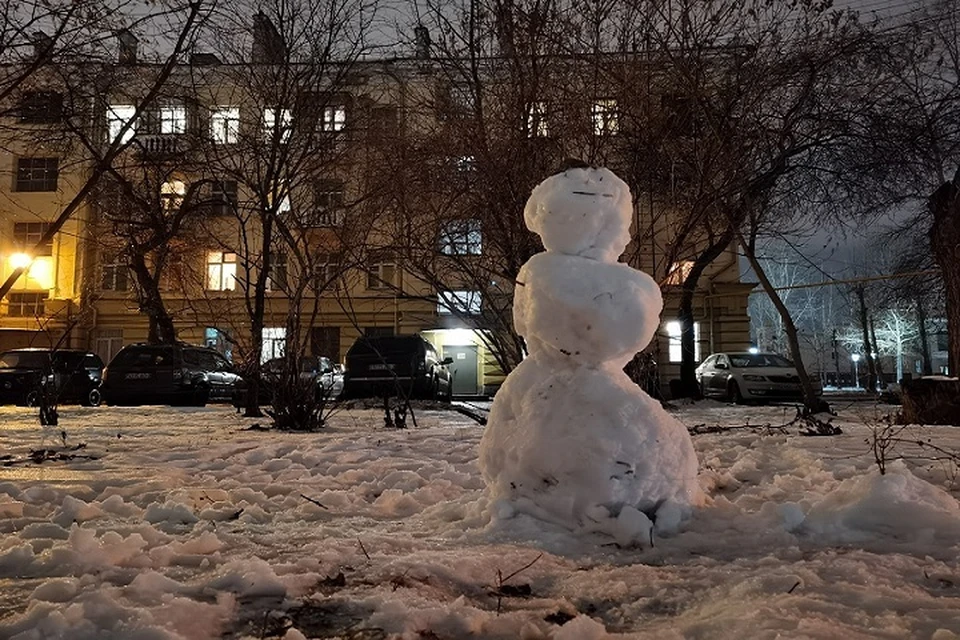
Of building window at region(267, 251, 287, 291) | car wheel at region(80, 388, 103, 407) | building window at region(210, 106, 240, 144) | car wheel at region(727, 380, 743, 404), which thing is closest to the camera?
building window at region(267, 251, 287, 291)

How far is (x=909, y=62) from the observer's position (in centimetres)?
1169

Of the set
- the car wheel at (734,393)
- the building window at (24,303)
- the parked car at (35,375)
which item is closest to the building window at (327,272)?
the parked car at (35,375)

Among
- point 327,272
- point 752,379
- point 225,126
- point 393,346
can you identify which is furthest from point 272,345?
point 752,379

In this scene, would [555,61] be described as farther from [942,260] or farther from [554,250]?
[942,260]

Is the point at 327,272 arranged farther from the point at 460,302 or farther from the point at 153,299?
the point at 153,299

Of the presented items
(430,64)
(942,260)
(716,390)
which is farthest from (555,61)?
(716,390)

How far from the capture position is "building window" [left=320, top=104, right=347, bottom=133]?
11.1 metres

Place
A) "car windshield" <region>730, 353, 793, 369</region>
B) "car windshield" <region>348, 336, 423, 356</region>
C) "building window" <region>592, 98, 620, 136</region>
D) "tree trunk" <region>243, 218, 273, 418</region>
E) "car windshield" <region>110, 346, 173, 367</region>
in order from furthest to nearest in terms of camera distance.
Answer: "car windshield" <region>730, 353, 793, 369</region>
"car windshield" <region>348, 336, 423, 356</region>
"car windshield" <region>110, 346, 173, 367</region>
"tree trunk" <region>243, 218, 273, 418</region>
"building window" <region>592, 98, 620, 136</region>

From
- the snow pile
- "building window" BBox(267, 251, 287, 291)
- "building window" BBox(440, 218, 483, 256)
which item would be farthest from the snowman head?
"building window" BBox(267, 251, 287, 291)

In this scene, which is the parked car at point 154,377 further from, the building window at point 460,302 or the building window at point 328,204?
the building window at point 460,302

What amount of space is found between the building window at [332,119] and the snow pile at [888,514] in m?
9.48

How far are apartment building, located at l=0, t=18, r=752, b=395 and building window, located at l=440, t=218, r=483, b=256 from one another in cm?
2

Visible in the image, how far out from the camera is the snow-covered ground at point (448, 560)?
2.07 metres

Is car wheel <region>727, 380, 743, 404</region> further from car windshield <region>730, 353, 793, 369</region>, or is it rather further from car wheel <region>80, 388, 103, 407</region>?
car wheel <region>80, 388, 103, 407</region>
